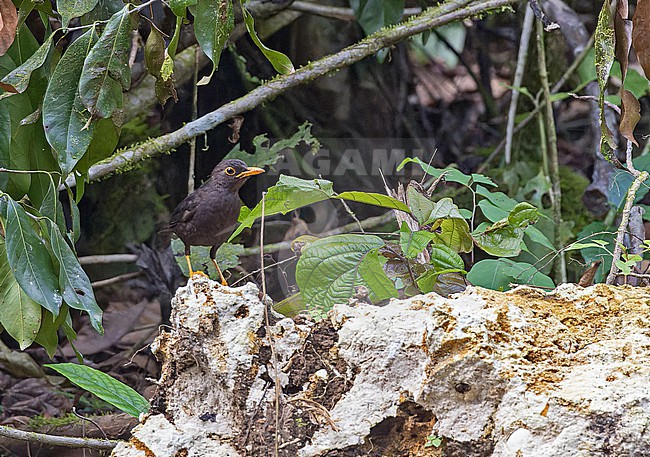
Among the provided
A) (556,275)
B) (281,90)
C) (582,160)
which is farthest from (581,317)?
(582,160)

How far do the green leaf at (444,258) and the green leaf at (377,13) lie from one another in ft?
5.57

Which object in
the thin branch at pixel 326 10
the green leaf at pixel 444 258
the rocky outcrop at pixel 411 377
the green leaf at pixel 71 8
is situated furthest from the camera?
the thin branch at pixel 326 10

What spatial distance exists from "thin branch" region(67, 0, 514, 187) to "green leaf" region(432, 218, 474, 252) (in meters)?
0.96

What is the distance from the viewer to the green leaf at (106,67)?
1.37m

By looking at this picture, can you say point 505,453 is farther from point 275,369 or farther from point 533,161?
point 533,161

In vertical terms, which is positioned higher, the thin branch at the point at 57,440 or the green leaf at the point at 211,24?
the green leaf at the point at 211,24

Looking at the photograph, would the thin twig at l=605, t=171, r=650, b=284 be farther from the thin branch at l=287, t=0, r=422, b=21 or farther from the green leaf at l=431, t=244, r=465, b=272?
the thin branch at l=287, t=0, r=422, b=21

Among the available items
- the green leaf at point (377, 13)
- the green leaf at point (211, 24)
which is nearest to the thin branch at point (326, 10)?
the green leaf at point (377, 13)

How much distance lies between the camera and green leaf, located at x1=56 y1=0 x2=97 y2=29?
133cm

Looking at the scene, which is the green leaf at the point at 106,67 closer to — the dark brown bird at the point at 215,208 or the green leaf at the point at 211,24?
the green leaf at the point at 211,24

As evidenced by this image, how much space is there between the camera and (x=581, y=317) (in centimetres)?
117

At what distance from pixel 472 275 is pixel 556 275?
101 centimetres

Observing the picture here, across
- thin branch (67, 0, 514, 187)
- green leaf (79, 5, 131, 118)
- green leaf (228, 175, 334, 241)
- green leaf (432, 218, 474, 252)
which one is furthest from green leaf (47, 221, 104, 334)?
thin branch (67, 0, 514, 187)

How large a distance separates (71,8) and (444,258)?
2.93ft
